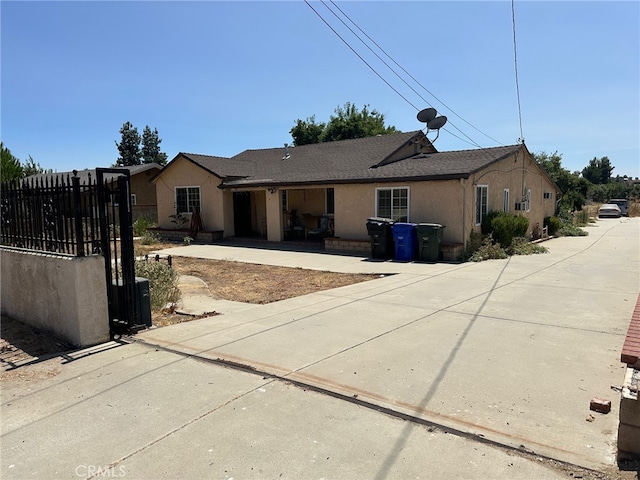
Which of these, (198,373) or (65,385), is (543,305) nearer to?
(198,373)

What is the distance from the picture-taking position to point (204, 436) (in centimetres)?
332

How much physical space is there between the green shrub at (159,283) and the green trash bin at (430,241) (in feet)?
25.8

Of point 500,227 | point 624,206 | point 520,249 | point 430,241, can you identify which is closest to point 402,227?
point 430,241

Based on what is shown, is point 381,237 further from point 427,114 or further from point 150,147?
point 150,147

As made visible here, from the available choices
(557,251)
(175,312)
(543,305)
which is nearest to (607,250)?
(557,251)

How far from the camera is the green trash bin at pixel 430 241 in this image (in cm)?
1329

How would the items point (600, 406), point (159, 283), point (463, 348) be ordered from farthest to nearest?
point (159, 283), point (463, 348), point (600, 406)

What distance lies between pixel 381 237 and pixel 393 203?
6.27 feet

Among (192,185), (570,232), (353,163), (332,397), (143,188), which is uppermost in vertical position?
(353,163)

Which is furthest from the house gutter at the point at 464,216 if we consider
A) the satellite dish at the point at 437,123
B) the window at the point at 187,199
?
the window at the point at 187,199

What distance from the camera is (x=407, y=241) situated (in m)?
13.6

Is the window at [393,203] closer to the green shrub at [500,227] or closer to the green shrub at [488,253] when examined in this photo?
the green shrub at [488,253]

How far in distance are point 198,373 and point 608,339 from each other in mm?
4936

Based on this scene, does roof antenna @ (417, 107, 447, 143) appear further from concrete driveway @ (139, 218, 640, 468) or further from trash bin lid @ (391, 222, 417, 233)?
concrete driveway @ (139, 218, 640, 468)
